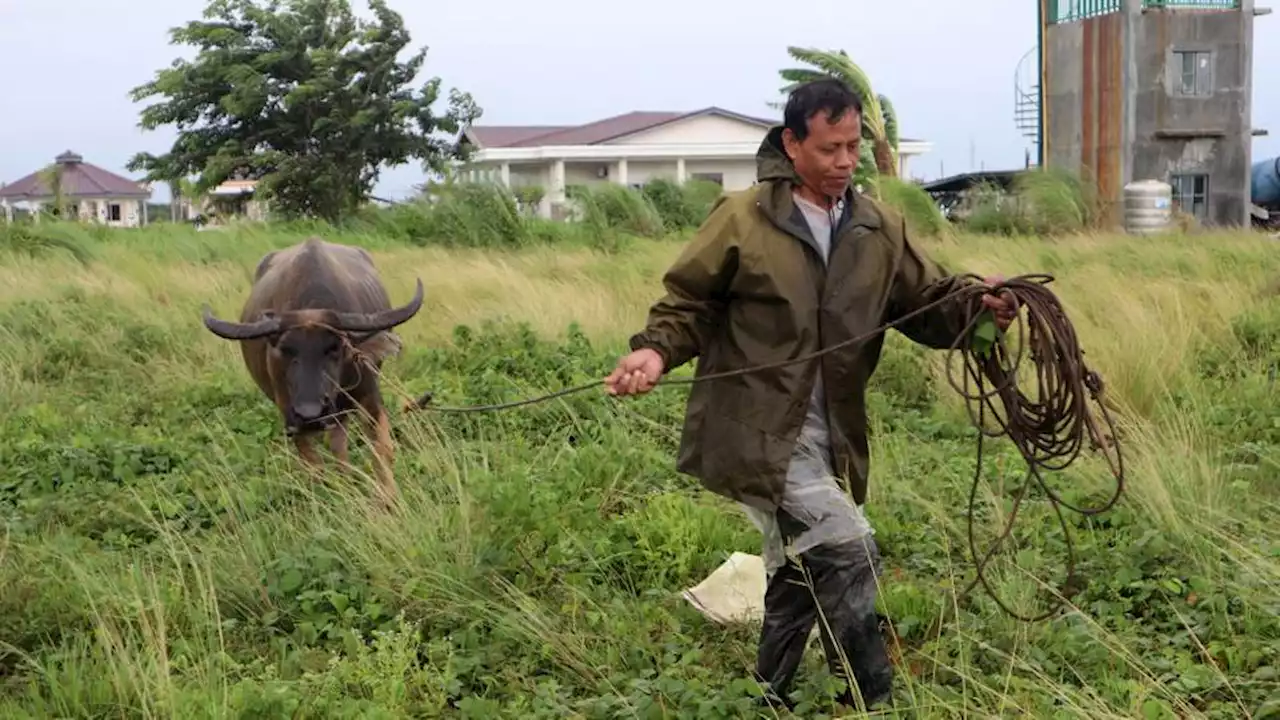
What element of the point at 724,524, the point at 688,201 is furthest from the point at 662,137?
the point at 724,524

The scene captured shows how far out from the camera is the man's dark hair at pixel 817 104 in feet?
10.2

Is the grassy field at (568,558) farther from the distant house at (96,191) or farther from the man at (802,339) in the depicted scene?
the distant house at (96,191)

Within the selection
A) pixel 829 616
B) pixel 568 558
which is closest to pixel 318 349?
pixel 568 558

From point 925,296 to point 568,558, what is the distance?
169cm

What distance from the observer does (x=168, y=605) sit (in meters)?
3.95

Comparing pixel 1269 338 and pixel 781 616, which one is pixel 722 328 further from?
pixel 1269 338

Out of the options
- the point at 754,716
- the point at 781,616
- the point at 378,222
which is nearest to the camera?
the point at 754,716

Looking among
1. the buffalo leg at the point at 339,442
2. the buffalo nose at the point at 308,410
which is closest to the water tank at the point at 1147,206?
the buffalo leg at the point at 339,442

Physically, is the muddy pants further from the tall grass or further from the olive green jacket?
the tall grass

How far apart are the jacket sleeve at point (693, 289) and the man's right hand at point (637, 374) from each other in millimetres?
55

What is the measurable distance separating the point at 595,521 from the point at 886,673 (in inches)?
62.8

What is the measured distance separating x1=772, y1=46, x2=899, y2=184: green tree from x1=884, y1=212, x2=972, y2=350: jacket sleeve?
50.9 feet

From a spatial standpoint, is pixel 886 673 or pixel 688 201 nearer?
pixel 886 673

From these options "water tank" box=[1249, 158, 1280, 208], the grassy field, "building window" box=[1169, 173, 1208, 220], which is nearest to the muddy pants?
the grassy field
